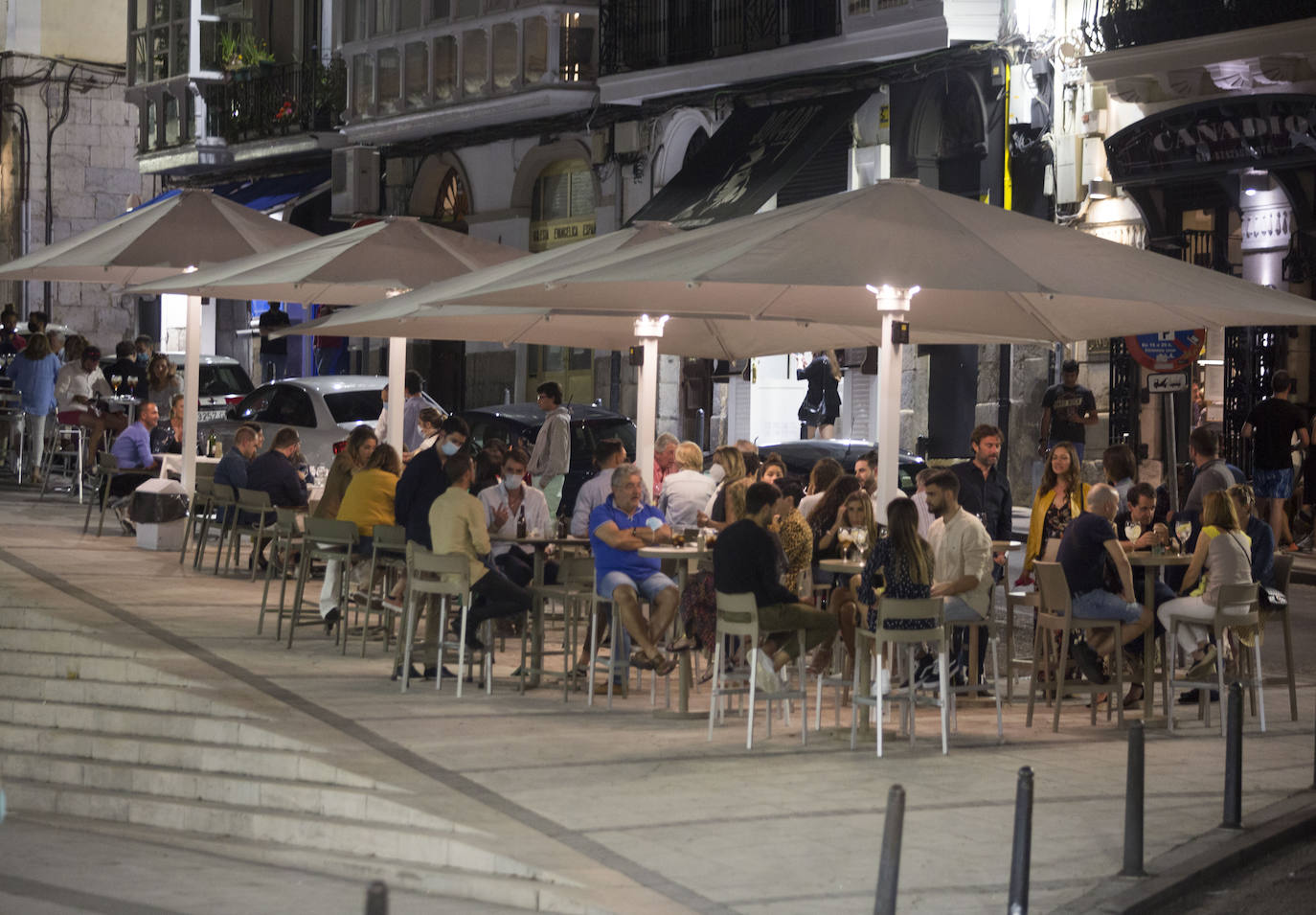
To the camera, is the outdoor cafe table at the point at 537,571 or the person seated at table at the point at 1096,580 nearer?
the person seated at table at the point at 1096,580

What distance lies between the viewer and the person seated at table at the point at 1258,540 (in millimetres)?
12234

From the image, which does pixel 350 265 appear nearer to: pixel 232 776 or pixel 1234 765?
pixel 232 776

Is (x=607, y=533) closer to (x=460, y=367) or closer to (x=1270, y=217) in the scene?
(x=1270, y=217)

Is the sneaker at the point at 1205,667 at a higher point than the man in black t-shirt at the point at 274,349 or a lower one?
lower

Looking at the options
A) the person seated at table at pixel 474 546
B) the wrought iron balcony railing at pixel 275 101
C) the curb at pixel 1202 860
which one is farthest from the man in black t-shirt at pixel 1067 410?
the wrought iron balcony railing at pixel 275 101

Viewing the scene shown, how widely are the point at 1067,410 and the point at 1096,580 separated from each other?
10.7 metres

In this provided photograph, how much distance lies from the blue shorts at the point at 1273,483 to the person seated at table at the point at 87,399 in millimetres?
12260

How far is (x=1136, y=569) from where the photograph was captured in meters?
12.9

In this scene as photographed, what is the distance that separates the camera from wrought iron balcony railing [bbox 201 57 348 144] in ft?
112

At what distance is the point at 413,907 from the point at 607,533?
165 inches

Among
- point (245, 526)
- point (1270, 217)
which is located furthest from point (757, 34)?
point (245, 526)

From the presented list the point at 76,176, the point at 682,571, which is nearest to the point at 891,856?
the point at 682,571

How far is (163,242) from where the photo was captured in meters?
18.8

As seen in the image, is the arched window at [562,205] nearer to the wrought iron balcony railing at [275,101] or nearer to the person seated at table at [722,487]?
the wrought iron balcony railing at [275,101]
